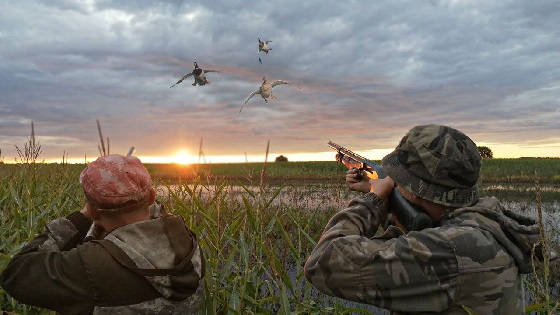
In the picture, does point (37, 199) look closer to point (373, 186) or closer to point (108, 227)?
point (108, 227)

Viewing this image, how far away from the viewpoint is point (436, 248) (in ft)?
6.01

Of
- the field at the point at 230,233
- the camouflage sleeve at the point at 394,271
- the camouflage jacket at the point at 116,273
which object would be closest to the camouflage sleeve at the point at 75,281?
the camouflage jacket at the point at 116,273

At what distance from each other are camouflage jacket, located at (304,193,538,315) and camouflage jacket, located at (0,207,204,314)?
2.07 feet

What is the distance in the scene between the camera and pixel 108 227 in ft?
7.37

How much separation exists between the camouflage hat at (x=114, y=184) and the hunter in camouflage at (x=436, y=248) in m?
0.88

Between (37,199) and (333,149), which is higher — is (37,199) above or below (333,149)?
below

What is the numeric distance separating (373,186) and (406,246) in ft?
1.99

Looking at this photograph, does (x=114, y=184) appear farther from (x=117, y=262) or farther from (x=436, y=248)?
(x=436, y=248)


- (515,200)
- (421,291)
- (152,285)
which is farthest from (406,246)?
(515,200)

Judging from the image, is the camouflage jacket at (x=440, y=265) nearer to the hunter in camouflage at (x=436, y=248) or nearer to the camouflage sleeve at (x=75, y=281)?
the hunter in camouflage at (x=436, y=248)

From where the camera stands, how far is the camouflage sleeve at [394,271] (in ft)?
6.02

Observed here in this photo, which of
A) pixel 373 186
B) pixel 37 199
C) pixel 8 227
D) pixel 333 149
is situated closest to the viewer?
pixel 373 186

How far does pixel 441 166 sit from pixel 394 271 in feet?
1.72

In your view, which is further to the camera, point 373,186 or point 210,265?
point 210,265
